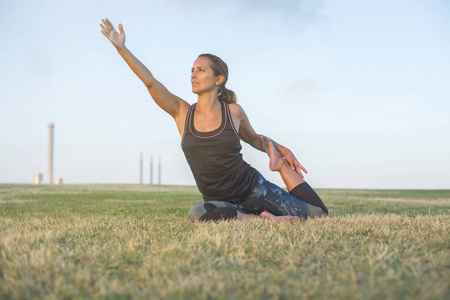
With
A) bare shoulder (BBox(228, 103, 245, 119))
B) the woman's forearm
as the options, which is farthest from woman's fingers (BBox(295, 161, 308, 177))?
the woman's forearm

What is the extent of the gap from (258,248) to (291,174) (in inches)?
111

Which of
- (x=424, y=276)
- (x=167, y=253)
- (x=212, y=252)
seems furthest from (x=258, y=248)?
(x=424, y=276)

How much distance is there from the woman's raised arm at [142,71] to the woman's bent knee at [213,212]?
153 centimetres

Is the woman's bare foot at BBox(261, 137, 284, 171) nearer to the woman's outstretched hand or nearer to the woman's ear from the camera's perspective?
the woman's ear

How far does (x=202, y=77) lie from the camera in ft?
17.1

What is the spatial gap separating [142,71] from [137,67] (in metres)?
0.08

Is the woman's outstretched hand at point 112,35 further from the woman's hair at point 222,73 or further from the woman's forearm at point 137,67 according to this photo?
the woman's hair at point 222,73

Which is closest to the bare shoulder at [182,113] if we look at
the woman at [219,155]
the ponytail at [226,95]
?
the woman at [219,155]

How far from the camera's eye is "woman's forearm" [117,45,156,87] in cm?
487

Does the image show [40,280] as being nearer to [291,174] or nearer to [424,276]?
[424,276]

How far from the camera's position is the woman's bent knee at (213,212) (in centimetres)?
498

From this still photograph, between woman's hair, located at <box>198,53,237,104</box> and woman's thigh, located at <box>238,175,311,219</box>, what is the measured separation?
1383mm

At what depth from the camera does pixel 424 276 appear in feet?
8.01

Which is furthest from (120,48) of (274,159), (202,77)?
(274,159)
